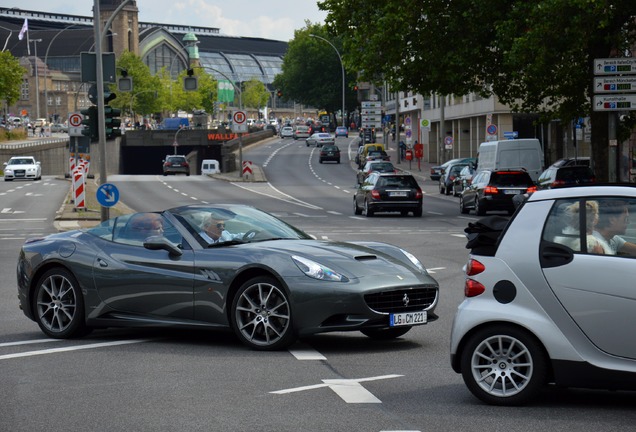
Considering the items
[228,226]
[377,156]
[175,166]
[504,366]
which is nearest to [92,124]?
[228,226]

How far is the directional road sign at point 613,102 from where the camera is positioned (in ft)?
95.6

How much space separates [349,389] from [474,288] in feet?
4.00

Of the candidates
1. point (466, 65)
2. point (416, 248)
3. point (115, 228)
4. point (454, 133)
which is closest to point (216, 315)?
point (115, 228)

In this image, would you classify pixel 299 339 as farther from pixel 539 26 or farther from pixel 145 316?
pixel 539 26

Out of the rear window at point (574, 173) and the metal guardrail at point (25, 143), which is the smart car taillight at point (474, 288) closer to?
the rear window at point (574, 173)

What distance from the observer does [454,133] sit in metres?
93.7

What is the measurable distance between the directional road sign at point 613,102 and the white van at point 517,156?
1636 cm

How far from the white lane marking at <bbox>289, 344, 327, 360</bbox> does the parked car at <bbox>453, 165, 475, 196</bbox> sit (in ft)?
123

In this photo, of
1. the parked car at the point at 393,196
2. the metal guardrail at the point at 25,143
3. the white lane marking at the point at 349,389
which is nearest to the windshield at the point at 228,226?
the white lane marking at the point at 349,389

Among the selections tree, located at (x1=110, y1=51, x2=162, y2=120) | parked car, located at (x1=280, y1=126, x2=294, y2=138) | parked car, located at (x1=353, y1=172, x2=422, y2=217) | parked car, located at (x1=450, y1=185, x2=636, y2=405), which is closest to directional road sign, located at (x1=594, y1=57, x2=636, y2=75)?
parked car, located at (x1=353, y1=172, x2=422, y2=217)

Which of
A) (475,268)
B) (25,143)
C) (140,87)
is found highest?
(140,87)

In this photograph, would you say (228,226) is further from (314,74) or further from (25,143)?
(314,74)

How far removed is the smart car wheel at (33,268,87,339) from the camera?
1191 cm

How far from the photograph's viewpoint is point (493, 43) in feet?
127
